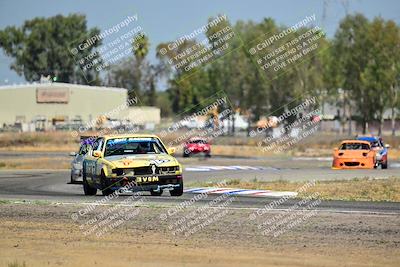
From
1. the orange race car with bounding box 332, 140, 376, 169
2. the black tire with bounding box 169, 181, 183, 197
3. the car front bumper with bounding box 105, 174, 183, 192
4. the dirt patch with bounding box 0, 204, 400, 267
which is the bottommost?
the dirt patch with bounding box 0, 204, 400, 267

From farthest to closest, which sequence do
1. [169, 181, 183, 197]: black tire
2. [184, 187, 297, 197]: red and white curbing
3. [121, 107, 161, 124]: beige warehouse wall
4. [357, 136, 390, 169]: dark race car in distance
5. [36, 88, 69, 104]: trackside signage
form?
1. [121, 107, 161, 124]: beige warehouse wall
2. [36, 88, 69, 104]: trackside signage
3. [357, 136, 390, 169]: dark race car in distance
4. [184, 187, 297, 197]: red and white curbing
5. [169, 181, 183, 197]: black tire

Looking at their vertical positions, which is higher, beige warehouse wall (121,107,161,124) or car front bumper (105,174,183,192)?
beige warehouse wall (121,107,161,124)

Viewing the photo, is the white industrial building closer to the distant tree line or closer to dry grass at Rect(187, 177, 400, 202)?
the distant tree line

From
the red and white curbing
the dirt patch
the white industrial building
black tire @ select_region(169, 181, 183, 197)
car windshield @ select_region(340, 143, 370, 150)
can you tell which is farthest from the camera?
the white industrial building

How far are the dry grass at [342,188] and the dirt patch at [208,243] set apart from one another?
5.13 metres

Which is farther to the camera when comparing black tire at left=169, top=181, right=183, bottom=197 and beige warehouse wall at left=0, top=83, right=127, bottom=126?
beige warehouse wall at left=0, top=83, right=127, bottom=126

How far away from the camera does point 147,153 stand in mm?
20156

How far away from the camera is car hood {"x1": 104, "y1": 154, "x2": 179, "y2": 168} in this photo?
63.5ft

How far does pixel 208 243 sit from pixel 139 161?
266 inches

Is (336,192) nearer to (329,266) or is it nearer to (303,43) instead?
(329,266)

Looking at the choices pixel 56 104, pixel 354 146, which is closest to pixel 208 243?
Answer: pixel 354 146

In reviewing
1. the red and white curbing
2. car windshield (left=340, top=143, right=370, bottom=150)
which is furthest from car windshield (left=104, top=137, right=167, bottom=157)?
car windshield (left=340, top=143, right=370, bottom=150)

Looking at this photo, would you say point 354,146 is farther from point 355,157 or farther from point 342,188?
point 342,188

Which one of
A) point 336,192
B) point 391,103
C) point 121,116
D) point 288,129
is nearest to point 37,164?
point 336,192
